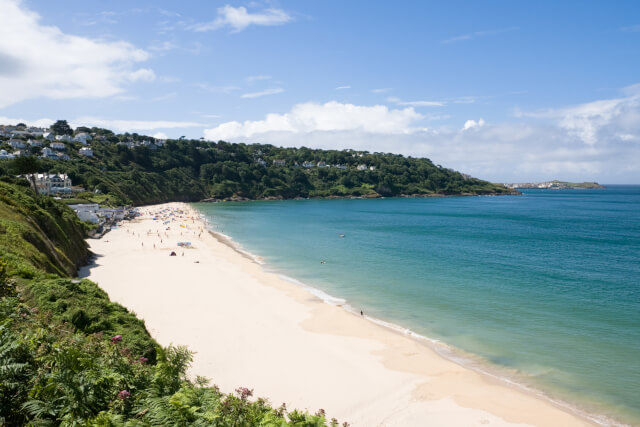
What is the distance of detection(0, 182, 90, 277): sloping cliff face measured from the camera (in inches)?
851

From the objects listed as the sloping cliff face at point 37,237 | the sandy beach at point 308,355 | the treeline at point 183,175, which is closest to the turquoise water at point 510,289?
the sandy beach at point 308,355

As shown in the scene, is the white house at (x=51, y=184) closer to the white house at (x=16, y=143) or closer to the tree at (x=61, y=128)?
the white house at (x=16, y=143)

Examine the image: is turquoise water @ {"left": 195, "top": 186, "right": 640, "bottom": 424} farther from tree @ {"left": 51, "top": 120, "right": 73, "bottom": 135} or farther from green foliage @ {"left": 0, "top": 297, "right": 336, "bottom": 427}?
tree @ {"left": 51, "top": 120, "right": 73, "bottom": 135}

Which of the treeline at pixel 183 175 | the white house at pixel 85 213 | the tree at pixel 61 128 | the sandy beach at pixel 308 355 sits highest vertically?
the tree at pixel 61 128

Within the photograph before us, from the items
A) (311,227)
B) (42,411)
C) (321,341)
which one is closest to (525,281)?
(321,341)

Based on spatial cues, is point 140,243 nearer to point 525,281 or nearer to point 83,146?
point 525,281

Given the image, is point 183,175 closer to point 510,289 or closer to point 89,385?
point 510,289

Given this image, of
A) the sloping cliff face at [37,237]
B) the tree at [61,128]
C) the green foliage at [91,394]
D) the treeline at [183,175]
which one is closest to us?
the green foliage at [91,394]

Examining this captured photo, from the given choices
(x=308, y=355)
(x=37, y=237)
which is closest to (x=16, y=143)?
(x=37, y=237)

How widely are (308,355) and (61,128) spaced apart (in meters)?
186

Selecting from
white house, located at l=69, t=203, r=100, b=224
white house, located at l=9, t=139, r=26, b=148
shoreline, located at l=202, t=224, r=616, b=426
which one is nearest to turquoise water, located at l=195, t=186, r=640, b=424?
shoreline, located at l=202, t=224, r=616, b=426

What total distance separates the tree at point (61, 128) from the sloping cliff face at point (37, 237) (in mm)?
148813

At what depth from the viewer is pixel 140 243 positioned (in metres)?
54.6

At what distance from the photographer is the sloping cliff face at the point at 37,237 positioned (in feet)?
70.9
